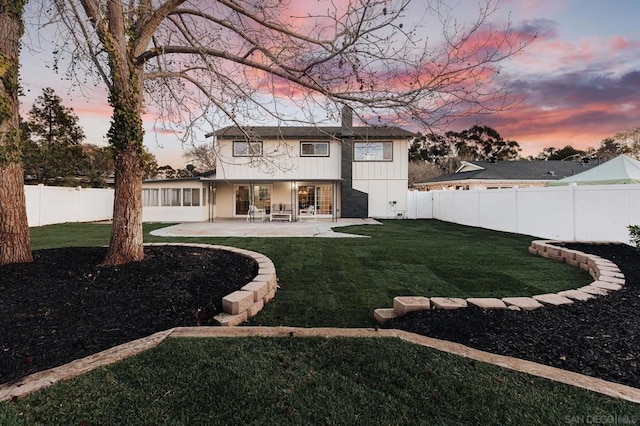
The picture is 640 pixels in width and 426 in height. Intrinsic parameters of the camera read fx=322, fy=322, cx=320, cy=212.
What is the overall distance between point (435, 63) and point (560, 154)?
140ft

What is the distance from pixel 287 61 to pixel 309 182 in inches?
526

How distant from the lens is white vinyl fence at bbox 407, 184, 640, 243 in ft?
24.1

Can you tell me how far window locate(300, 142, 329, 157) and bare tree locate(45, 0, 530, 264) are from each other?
12269 millimetres

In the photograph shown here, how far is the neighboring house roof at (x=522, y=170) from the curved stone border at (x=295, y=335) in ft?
69.0

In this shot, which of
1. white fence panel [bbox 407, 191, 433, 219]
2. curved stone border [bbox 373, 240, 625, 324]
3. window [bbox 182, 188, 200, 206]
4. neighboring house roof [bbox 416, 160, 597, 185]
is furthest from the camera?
neighboring house roof [bbox 416, 160, 597, 185]

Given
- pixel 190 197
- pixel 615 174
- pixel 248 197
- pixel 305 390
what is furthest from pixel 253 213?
pixel 305 390

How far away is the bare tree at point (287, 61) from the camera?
359 centimetres

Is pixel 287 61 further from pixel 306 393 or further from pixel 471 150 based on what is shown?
pixel 471 150

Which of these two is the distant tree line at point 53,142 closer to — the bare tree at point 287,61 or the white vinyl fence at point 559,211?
the bare tree at point 287,61

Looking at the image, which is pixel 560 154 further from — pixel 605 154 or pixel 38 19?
pixel 38 19

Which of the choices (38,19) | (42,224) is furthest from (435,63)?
(42,224)

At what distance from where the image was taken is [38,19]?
4164 mm

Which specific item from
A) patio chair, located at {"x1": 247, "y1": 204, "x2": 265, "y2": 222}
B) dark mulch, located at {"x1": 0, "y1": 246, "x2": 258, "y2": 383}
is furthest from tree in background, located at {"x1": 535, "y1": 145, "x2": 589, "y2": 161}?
dark mulch, located at {"x1": 0, "y1": 246, "x2": 258, "y2": 383}

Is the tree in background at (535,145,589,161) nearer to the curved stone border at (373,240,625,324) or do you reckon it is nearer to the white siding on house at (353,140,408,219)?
the white siding on house at (353,140,408,219)
